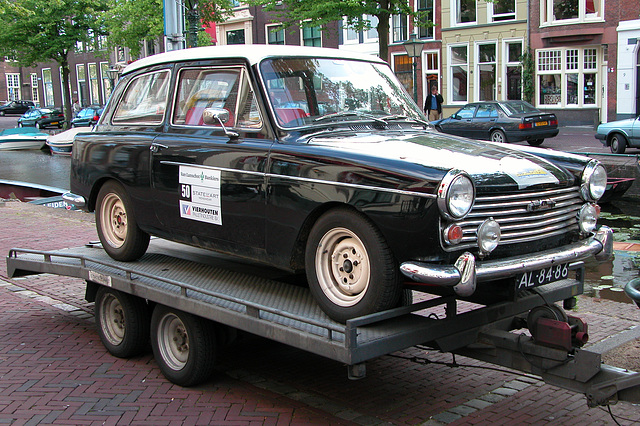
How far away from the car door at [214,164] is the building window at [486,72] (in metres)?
30.6

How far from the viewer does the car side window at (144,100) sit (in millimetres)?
5953

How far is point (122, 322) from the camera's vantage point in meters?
5.97

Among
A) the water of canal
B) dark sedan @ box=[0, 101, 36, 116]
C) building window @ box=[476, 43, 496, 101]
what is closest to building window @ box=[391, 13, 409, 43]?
building window @ box=[476, 43, 496, 101]

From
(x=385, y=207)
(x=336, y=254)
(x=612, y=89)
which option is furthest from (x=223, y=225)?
(x=612, y=89)

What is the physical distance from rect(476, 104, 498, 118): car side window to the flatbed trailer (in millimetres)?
19694

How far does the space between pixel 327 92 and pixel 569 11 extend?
29320mm

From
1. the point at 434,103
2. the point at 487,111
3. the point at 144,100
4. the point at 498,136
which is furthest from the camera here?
the point at 434,103

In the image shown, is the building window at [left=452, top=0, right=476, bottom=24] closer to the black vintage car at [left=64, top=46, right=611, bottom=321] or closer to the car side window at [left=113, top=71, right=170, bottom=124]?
the black vintage car at [left=64, top=46, right=611, bottom=321]

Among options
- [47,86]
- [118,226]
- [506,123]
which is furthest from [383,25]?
[47,86]

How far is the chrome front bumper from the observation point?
3830mm

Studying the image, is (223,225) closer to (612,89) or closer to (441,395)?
(441,395)


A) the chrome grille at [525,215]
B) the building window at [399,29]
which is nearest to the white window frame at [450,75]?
the building window at [399,29]

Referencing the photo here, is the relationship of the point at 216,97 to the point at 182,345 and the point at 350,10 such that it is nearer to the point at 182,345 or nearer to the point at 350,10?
the point at 182,345

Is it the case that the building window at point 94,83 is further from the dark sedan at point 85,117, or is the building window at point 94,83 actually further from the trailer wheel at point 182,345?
the trailer wheel at point 182,345
